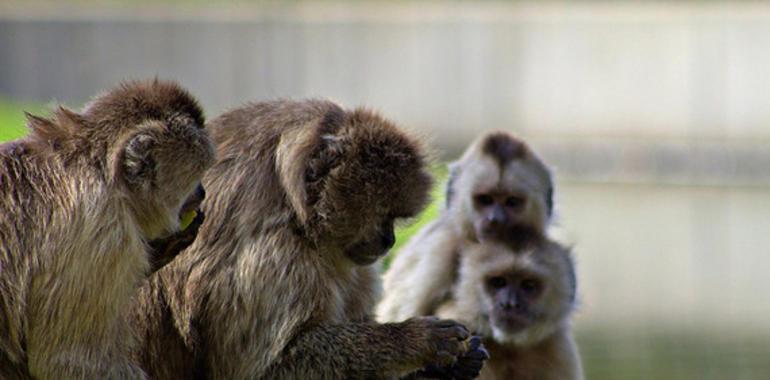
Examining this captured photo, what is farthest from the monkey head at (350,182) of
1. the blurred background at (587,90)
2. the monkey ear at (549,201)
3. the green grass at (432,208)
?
the blurred background at (587,90)

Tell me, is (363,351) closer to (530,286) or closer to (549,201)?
(530,286)

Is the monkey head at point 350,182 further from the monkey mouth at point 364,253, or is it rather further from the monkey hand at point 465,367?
the monkey hand at point 465,367

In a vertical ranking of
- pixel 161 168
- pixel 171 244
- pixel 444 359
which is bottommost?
pixel 444 359

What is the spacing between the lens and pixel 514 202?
795 cm

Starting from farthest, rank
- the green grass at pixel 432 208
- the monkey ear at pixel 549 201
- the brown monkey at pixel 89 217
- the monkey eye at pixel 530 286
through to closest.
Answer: the monkey ear at pixel 549 201 < the monkey eye at pixel 530 286 < the green grass at pixel 432 208 < the brown monkey at pixel 89 217

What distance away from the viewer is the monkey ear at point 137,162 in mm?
5598

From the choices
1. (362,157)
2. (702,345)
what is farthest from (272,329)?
(702,345)

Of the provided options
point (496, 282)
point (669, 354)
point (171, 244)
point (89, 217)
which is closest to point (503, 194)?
point (496, 282)

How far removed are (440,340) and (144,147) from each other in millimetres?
1394

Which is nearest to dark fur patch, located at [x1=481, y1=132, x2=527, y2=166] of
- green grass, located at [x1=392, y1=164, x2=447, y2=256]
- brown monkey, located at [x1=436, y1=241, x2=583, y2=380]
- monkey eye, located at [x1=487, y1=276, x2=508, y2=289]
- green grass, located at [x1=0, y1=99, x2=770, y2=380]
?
green grass, located at [x1=392, y1=164, x2=447, y2=256]

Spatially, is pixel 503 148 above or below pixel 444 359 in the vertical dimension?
above

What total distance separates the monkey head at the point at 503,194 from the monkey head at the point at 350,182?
1827mm

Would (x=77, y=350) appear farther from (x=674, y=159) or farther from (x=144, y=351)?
(x=674, y=159)

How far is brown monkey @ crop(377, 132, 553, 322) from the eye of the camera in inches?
306
